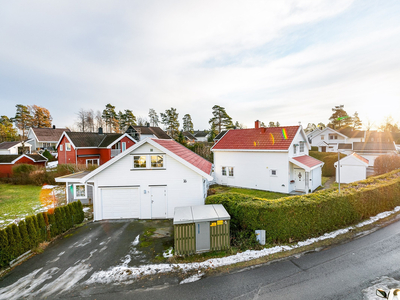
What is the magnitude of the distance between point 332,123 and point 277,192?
2320 inches

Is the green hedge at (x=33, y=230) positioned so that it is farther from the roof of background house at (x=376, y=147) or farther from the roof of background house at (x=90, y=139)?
the roof of background house at (x=376, y=147)

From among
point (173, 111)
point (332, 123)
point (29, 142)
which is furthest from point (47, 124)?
point (332, 123)

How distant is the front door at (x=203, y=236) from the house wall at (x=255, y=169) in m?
12.3

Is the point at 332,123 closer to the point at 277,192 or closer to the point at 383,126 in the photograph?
the point at 383,126

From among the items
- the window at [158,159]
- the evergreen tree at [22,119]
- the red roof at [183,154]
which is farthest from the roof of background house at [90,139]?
the evergreen tree at [22,119]

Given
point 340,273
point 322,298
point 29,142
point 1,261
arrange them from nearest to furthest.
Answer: point 322,298 → point 340,273 → point 1,261 → point 29,142

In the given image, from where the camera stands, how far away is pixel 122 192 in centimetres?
1224

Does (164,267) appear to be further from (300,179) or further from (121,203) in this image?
(300,179)

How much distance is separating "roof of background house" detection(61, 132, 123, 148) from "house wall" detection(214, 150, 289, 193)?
71.0ft

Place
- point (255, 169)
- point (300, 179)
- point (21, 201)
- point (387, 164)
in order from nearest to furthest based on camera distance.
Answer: point (21, 201), point (300, 179), point (255, 169), point (387, 164)

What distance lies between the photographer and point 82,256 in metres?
8.24

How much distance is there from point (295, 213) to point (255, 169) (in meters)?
10.9

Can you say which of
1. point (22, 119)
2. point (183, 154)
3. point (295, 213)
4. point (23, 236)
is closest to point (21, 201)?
point (23, 236)

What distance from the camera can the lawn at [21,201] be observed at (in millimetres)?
13539
